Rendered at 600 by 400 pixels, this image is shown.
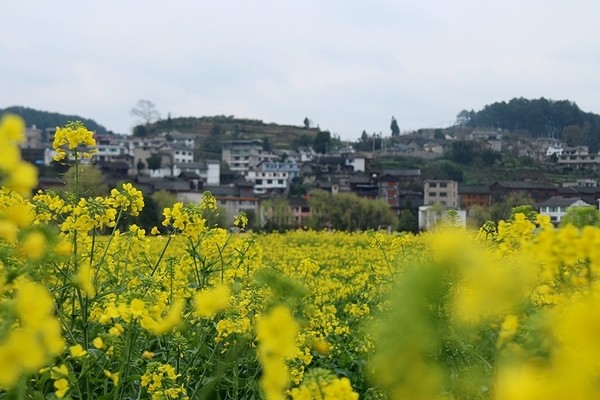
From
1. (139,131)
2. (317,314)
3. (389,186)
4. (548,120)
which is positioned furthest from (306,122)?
(317,314)

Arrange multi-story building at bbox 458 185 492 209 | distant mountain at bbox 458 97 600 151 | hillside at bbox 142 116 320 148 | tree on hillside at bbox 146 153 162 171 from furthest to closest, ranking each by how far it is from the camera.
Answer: hillside at bbox 142 116 320 148 → distant mountain at bbox 458 97 600 151 → tree on hillside at bbox 146 153 162 171 → multi-story building at bbox 458 185 492 209

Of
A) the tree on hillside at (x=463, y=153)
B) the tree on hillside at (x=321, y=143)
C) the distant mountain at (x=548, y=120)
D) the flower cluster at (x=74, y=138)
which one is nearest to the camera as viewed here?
the flower cluster at (x=74, y=138)

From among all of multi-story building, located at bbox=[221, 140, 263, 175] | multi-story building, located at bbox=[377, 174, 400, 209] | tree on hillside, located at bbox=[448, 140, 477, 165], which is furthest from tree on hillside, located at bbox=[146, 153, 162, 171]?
tree on hillside, located at bbox=[448, 140, 477, 165]

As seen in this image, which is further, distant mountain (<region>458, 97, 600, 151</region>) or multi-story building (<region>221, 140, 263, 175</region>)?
distant mountain (<region>458, 97, 600, 151</region>)

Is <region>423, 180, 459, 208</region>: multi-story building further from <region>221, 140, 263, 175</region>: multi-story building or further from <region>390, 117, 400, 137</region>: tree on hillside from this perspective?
<region>390, 117, 400, 137</region>: tree on hillside

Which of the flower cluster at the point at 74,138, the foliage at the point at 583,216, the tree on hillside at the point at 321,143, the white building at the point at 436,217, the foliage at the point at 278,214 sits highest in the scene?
the tree on hillside at the point at 321,143

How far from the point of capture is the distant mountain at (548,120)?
98.6 meters

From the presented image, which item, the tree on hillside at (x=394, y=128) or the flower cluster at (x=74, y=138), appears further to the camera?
the tree on hillside at (x=394, y=128)

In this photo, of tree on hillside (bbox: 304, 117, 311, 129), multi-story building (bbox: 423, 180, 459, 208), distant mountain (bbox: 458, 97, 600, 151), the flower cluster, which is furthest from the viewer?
tree on hillside (bbox: 304, 117, 311, 129)

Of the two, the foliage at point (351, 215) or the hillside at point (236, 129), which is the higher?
the hillside at point (236, 129)

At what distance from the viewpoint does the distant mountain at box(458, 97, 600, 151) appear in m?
98.6

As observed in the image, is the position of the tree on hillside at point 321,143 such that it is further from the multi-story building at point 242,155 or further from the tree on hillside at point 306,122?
the tree on hillside at point 306,122

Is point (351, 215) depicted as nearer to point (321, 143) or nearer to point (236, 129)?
point (321, 143)

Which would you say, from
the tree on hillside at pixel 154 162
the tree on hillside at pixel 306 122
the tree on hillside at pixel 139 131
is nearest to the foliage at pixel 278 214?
the tree on hillside at pixel 154 162
